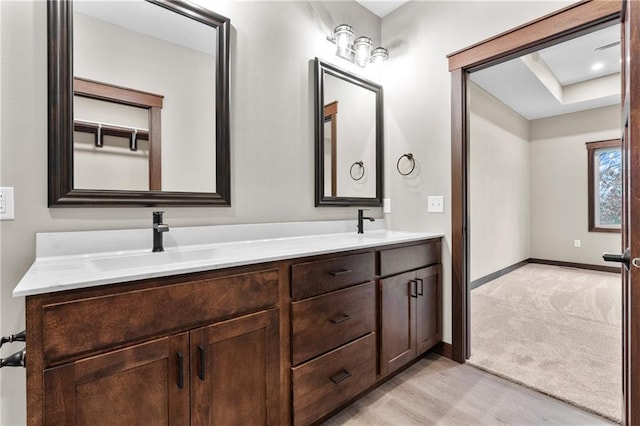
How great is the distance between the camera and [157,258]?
1349 mm

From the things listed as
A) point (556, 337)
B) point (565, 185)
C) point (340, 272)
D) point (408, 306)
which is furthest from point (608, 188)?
point (340, 272)

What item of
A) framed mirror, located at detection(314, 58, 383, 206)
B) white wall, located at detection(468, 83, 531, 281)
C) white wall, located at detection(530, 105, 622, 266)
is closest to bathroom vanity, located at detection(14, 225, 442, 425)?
framed mirror, located at detection(314, 58, 383, 206)

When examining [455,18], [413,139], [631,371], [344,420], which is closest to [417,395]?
[344,420]

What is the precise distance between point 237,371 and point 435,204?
1753 mm

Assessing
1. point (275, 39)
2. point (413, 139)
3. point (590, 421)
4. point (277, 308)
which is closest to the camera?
point (277, 308)

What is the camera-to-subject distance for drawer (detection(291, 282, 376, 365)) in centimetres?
139

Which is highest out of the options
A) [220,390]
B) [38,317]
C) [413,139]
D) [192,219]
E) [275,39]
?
[275,39]

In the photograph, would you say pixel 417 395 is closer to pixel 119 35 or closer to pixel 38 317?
pixel 38 317

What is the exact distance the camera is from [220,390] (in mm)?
1154

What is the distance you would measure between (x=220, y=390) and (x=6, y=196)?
1111mm

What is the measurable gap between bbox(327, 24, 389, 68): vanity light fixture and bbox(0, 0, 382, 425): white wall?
0.24 feet

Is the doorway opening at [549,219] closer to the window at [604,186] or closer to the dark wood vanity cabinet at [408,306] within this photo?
the window at [604,186]

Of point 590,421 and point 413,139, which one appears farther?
point 413,139

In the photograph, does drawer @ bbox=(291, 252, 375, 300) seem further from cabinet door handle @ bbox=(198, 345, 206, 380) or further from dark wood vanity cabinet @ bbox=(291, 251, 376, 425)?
cabinet door handle @ bbox=(198, 345, 206, 380)
